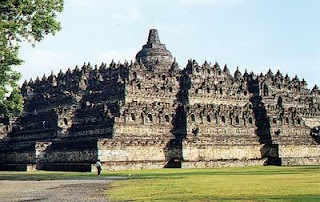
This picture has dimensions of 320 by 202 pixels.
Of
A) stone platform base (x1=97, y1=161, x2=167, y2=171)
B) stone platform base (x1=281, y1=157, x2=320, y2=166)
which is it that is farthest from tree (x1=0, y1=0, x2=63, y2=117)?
stone platform base (x1=281, y1=157, x2=320, y2=166)

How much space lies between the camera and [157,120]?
61.4 metres

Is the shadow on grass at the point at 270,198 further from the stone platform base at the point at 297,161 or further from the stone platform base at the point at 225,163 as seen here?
the stone platform base at the point at 297,161

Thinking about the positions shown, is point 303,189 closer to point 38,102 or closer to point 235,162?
point 235,162

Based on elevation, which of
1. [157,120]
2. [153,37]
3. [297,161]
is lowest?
[297,161]

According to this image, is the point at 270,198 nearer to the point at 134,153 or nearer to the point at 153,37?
the point at 134,153

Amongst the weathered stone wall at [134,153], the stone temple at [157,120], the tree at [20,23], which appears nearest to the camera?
the tree at [20,23]

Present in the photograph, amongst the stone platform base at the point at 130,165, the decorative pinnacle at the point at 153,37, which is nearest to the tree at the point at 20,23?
the stone platform base at the point at 130,165

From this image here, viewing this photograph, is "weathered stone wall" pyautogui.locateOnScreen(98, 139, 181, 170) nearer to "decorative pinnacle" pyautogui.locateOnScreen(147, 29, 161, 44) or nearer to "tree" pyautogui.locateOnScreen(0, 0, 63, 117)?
"tree" pyautogui.locateOnScreen(0, 0, 63, 117)

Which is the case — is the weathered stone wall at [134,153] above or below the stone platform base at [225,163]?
above

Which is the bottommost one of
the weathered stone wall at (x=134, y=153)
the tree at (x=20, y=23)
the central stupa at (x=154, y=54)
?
the weathered stone wall at (x=134, y=153)

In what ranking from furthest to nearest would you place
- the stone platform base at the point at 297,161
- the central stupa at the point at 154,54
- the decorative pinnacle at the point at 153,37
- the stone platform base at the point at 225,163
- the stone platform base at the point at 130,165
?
the decorative pinnacle at the point at 153,37 → the central stupa at the point at 154,54 → the stone platform base at the point at 297,161 → the stone platform base at the point at 225,163 → the stone platform base at the point at 130,165

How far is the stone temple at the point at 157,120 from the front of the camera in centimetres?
5569

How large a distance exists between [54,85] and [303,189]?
6174cm

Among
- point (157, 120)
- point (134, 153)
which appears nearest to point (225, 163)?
point (157, 120)
